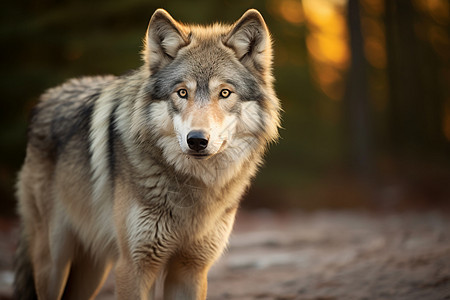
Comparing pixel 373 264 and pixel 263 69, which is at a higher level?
pixel 263 69

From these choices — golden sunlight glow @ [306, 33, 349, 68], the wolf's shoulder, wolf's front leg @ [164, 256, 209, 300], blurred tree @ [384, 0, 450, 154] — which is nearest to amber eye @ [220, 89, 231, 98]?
wolf's front leg @ [164, 256, 209, 300]

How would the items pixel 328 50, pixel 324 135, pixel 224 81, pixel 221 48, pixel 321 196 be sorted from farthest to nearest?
pixel 324 135, pixel 328 50, pixel 321 196, pixel 221 48, pixel 224 81

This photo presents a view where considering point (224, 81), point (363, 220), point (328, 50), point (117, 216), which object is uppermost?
point (328, 50)

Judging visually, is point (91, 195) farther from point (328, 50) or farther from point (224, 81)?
point (328, 50)

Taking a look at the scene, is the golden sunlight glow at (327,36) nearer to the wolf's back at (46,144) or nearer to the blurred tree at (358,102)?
the blurred tree at (358,102)

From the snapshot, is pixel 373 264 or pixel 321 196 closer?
pixel 373 264

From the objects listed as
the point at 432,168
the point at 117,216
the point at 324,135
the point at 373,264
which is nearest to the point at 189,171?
the point at 117,216

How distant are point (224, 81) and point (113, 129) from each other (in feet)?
3.24

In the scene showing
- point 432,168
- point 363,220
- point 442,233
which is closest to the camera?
point 442,233

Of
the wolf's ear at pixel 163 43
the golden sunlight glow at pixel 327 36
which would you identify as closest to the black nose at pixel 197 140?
the wolf's ear at pixel 163 43

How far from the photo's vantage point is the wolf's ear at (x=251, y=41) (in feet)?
11.2

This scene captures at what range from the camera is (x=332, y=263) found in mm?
5246

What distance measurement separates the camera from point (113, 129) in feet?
11.6

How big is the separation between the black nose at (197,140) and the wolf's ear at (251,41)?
2.88 ft
